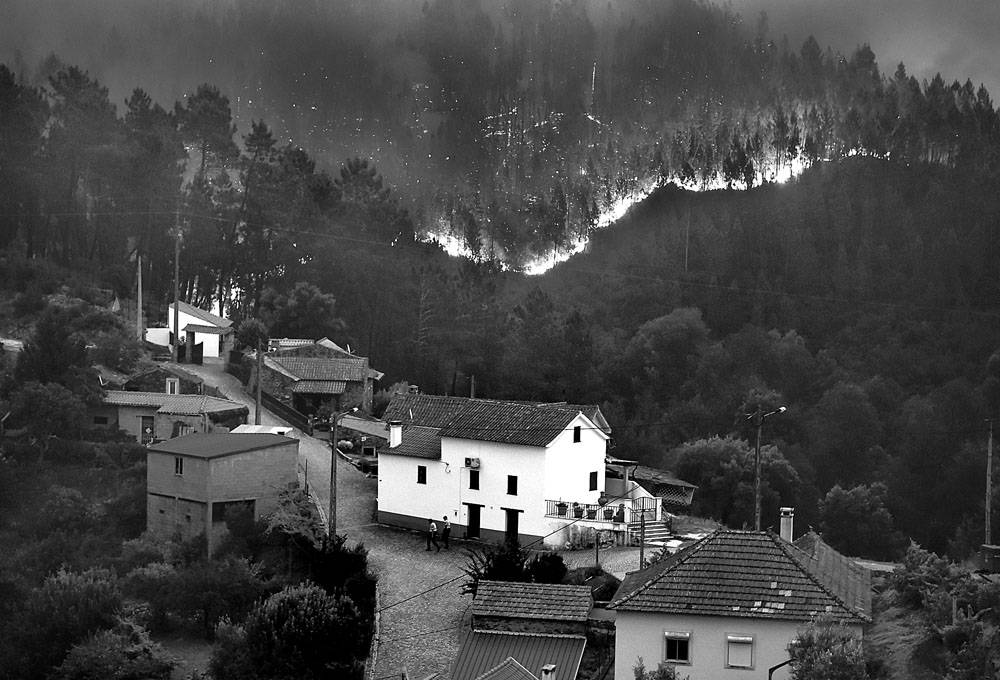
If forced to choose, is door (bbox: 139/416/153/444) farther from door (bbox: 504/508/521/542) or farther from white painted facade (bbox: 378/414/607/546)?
door (bbox: 504/508/521/542)

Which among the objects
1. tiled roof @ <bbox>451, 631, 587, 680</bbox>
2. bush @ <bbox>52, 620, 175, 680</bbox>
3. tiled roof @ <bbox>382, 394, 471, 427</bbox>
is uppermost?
tiled roof @ <bbox>382, 394, 471, 427</bbox>

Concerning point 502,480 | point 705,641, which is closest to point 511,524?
point 502,480

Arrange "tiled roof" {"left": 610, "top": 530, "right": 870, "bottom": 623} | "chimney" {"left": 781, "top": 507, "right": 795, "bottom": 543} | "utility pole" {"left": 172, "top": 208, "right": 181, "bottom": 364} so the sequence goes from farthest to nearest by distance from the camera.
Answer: "utility pole" {"left": 172, "top": 208, "right": 181, "bottom": 364} → "chimney" {"left": 781, "top": 507, "right": 795, "bottom": 543} → "tiled roof" {"left": 610, "top": 530, "right": 870, "bottom": 623}

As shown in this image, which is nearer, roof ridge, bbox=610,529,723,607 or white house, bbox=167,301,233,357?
roof ridge, bbox=610,529,723,607

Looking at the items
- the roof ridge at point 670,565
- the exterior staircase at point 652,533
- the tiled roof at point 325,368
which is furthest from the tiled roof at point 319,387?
the roof ridge at point 670,565

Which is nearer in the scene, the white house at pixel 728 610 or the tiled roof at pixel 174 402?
the white house at pixel 728 610

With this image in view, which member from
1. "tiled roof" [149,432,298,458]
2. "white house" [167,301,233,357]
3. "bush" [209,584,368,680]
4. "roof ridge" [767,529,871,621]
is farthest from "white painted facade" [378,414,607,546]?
"white house" [167,301,233,357]

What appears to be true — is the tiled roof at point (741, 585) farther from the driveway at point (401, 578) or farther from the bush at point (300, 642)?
the bush at point (300, 642)
